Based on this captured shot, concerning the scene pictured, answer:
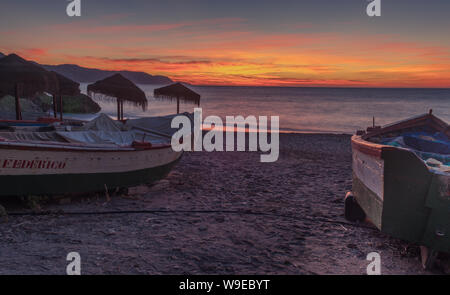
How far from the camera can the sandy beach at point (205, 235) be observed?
17.8ft

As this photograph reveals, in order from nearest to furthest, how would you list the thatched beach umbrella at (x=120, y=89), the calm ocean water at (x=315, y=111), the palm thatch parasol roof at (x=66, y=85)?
the thatched beach umbrella at (x=120, y=89) < the palm thatch parasol roof at (x=66, y=85) < the calm ocean water at (x=315, y=111)

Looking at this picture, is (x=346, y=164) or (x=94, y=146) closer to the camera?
(x=94, y=146)

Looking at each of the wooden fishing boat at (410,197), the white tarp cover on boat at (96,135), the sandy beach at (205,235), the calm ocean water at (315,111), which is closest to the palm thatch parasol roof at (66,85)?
the calm ocean water at (315,111)

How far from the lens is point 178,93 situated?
16.4 m

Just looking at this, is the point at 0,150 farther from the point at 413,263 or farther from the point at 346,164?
the point at 346,164

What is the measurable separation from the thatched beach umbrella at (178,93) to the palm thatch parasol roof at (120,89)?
350 cm

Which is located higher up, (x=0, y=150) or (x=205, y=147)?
(x=0, y=150)

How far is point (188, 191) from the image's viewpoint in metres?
10.1

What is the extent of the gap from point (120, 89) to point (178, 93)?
13.5 ft

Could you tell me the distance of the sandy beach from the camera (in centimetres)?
543

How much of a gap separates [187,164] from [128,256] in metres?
8.60

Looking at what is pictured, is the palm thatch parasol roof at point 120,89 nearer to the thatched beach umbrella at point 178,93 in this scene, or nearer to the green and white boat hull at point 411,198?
the thatched beach umbrella at point 178,93
